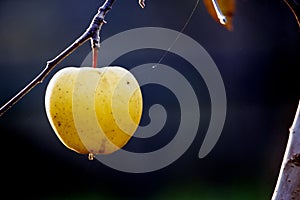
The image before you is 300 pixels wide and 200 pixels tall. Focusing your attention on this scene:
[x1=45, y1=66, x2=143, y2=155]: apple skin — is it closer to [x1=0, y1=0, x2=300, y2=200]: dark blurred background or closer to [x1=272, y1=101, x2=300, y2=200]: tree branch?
[x1=272, y1=101, x2=300, y2=200]: tree branch

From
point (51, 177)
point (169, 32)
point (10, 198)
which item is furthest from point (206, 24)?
point (10, 198)

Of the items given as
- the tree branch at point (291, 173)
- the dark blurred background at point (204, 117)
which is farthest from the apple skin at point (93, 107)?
the dark blurred background at point (204, 117)

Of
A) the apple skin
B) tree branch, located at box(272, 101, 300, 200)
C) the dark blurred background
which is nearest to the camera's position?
tree branch, located at box(272, 101, 300, 200)

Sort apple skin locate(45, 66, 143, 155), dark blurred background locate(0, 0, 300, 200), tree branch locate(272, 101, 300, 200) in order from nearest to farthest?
tree branch locate(272, 101, 300, 200) → apple skin locate(45, 66, 143, 155) → dark blurred background locate(0, 0, 300, 200)

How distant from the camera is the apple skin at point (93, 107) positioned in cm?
93

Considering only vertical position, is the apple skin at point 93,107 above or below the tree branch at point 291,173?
above

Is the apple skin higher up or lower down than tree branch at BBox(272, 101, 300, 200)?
higher up

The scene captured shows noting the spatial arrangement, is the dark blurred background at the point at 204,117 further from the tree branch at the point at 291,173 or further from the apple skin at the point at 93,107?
the tree branch at the point at 291,173

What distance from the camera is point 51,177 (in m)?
3.91

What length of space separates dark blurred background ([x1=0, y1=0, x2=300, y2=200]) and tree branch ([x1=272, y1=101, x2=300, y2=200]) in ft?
9.83

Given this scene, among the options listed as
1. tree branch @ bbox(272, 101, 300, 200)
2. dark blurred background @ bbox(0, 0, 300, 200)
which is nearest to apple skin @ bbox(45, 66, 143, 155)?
tree branch @ bbox(272, 101, 300, 200)

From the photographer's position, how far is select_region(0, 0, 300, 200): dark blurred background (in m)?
3.82

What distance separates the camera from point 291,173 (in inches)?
28.8

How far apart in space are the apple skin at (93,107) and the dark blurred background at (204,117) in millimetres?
2805
